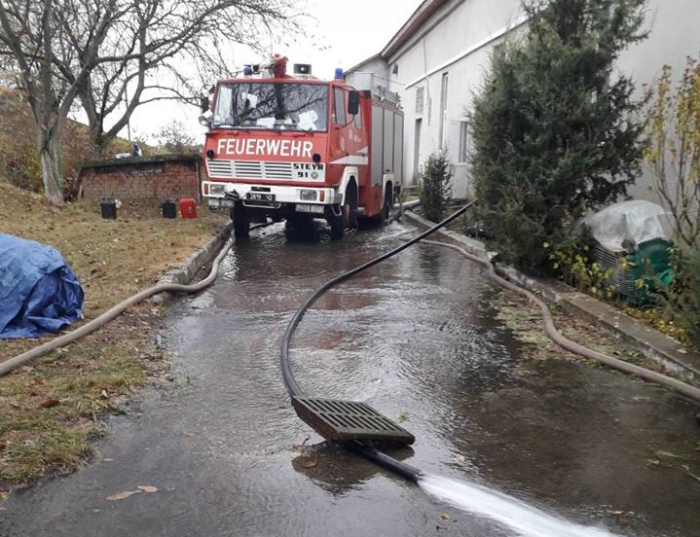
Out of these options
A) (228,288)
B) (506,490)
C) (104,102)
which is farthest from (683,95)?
(104,102)

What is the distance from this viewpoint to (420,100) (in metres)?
22.3

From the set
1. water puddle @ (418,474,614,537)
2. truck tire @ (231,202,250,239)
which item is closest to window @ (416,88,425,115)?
truck tire @ (231,202,250,239)

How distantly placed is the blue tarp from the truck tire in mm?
6389

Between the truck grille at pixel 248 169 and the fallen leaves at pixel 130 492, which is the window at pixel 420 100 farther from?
the fallen leaves at pixel 130 492

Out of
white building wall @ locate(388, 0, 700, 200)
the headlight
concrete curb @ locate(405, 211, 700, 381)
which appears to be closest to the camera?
concrete curb @ locate(405, 211, 700, 381)

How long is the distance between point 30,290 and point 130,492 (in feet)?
8.73

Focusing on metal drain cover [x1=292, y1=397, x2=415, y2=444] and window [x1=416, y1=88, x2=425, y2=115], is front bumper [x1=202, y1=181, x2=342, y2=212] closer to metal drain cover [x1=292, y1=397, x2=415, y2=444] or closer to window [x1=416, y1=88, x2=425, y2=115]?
metal drain cover [x1=292, y1=397, x2=415, y2=444]

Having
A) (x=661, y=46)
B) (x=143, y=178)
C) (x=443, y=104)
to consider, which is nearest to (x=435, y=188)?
(x=443, y=104)

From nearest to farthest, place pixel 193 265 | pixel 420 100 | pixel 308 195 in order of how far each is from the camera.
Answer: pixel 193 265 → pixel 308 195 → pixel 420 100

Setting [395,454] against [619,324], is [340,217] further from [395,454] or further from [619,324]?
[395,454]

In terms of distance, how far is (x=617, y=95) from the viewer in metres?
7.32

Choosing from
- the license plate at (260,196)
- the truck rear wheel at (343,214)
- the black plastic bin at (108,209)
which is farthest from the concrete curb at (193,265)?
the black plastic bin at (108,209)

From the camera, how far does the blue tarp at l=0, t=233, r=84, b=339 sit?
196 inches

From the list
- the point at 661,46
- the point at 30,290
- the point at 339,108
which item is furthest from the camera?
the point at 339,108
